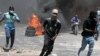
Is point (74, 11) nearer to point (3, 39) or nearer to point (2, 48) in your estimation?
point (3, 39)

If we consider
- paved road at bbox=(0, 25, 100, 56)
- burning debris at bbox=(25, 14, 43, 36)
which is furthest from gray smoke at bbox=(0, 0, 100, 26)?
burning debris at bbox=(25, 14, 43, 36)

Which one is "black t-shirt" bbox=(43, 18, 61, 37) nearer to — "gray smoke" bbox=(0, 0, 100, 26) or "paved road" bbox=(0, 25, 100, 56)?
"paved road" bbox=(0, 25, 100, 56)

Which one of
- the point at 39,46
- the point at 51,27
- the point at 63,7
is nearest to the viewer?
the point at 51,27

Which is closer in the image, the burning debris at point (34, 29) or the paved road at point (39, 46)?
the paved road at point (39, 46)

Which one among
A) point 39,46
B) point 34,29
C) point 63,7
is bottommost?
point 63,7

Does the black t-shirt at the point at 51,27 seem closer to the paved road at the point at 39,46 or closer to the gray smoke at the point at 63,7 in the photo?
the paved road at the point at 39,46

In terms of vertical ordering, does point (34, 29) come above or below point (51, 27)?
below

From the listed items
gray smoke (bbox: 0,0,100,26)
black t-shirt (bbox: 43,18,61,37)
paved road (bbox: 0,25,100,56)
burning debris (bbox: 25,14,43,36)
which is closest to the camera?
black t-shirt (bbox: 43,18,61,37)

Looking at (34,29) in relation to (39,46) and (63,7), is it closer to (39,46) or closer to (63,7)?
(39,46)

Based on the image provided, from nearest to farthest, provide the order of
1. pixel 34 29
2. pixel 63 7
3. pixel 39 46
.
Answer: pixel 39 46 < pixel 34 29 < pixel 63 7

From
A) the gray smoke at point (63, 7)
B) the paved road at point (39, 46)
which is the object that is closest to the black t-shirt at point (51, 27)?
the paved road at point (39, 46)

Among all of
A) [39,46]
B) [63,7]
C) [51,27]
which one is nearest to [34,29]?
[39,46]

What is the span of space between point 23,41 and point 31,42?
0.45 metres

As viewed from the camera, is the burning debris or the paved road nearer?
the paved road
